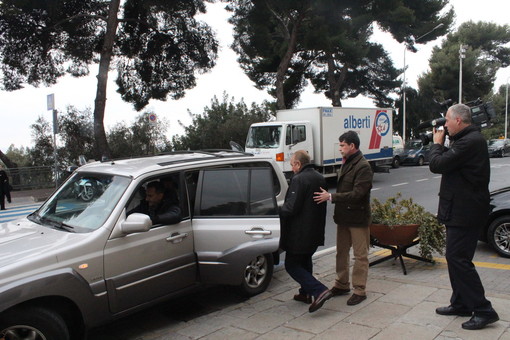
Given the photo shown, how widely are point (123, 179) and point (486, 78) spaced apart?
169 feet

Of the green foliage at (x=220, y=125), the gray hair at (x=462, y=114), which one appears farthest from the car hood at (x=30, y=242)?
the green foliage at (x=220, y=125)

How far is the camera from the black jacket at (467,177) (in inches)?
139

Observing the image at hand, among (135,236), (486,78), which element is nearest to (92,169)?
(135,236)

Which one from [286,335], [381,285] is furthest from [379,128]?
[286,335]

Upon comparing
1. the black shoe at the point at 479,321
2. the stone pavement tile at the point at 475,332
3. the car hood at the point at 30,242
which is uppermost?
the car hood at the point at 30,242

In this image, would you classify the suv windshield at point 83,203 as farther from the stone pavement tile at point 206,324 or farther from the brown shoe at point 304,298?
the brown shoe at point 304,298

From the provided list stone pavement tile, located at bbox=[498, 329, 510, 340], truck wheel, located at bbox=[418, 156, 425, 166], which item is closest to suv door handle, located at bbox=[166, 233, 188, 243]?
stone pavement tile, located at bbox=[498, 329, 510, 340]

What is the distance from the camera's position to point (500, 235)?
6.00 m

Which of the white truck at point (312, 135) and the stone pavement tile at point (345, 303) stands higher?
the white truck at point (312, 135)

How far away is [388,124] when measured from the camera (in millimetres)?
19344

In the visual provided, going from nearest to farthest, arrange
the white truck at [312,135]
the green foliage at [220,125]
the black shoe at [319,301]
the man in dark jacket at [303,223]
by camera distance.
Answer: the black shoe at [319,301] → the man in dark jacket at [303,223] → the white truck at [312,135] → the green foliage at [220,125]

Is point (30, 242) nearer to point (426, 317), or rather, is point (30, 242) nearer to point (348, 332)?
point (348, 332)

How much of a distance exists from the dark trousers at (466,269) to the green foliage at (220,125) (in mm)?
23249

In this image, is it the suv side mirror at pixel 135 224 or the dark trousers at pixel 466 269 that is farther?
the suv side mirror at pixel 135 224
